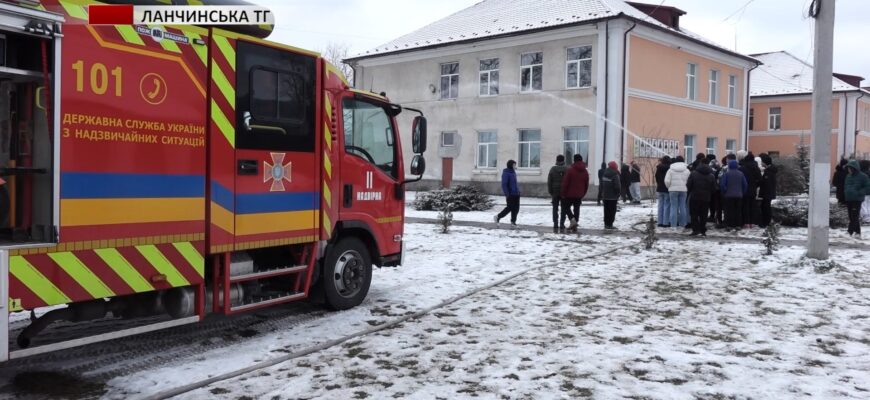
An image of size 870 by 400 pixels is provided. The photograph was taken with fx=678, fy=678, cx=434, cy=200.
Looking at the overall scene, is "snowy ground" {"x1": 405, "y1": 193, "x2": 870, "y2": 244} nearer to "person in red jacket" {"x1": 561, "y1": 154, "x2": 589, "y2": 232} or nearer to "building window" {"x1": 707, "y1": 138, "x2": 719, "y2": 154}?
"person in red jacket" {"x1": 561, "y1": 154, "x2": 589, "y2": 232}

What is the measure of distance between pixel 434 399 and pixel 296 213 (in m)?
2.61

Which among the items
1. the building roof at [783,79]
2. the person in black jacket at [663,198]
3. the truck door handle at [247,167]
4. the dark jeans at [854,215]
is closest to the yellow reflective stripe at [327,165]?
the truck door handle at [247,167]

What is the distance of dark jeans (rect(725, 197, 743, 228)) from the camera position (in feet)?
50.3

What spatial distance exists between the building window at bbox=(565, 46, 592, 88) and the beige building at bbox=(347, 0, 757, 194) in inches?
1.7

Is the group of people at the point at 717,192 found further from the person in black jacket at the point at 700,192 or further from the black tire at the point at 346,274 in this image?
the black tire at the point at 346,274

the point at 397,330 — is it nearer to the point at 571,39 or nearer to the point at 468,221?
the point at 468,221

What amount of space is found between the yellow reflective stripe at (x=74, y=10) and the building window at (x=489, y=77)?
90.8ft

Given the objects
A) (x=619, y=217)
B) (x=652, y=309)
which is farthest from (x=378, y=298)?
(x=619, y=217)

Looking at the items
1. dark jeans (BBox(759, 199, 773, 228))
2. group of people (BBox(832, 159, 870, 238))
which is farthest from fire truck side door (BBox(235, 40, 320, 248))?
dark jeans (BBox(759, 199, 773, 228))

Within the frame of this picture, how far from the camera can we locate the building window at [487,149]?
3186 centimetres

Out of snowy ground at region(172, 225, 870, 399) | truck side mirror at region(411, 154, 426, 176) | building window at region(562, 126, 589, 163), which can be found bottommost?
snowy ground at region(172, 225, 870, 399)

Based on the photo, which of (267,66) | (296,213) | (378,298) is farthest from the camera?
(378,298)

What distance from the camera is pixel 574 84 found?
29.1 metres

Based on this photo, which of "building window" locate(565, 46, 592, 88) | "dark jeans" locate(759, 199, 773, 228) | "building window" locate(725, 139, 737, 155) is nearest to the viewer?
"dark jeans" locate(759, 199, 773, 228)
